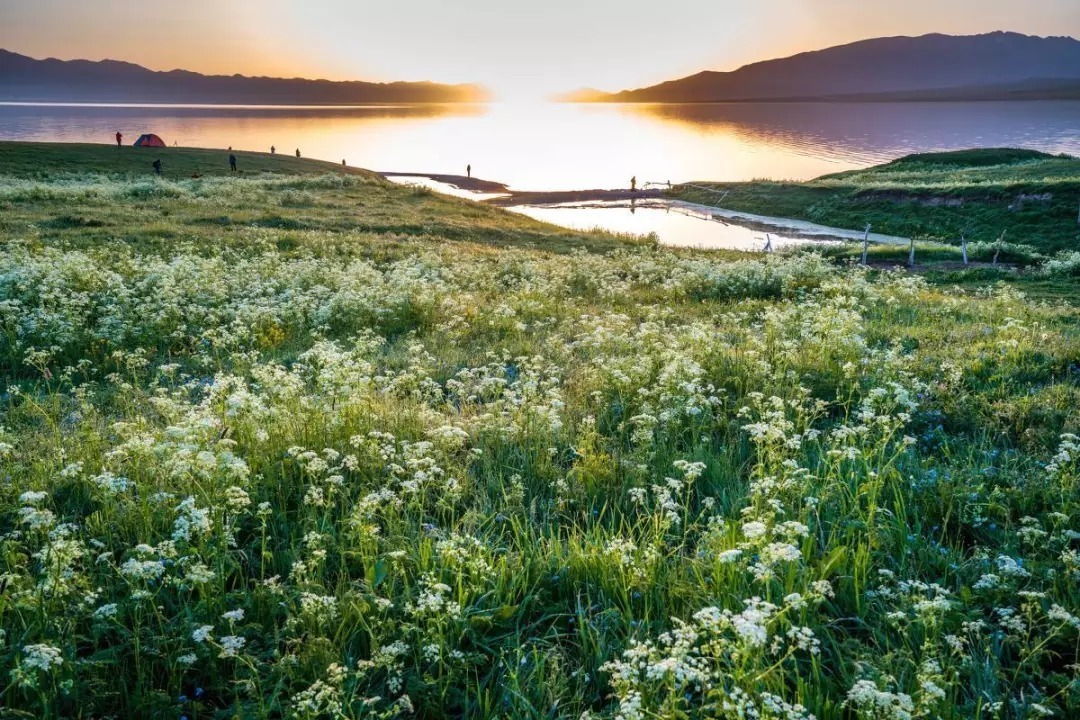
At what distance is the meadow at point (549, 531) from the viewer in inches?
142

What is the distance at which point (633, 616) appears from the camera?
436 cm

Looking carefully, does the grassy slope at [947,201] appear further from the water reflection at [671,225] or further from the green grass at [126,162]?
the green grass at [126,162]

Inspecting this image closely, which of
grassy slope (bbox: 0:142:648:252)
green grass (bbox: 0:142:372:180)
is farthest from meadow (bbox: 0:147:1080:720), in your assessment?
green grass (bbox: 0:142:372:180)

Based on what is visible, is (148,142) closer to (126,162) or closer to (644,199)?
(126,162)

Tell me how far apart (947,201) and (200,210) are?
53.1 m

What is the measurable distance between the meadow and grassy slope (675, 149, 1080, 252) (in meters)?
39.0

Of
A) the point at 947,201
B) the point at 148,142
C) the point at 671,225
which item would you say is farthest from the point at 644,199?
the point at 148,142

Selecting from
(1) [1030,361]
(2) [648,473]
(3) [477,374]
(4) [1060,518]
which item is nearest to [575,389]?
(3) [477,374]

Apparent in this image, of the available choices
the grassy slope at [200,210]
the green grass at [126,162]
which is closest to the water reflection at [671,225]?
the grassy slope at [200,210]

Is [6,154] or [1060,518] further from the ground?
[6,154]

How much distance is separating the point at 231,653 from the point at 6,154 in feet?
240

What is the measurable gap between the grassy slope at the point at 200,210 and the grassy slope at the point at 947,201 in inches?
1034

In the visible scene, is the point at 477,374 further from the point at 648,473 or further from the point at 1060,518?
the point at 1060,518

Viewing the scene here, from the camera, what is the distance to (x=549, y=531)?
5.30 metres
